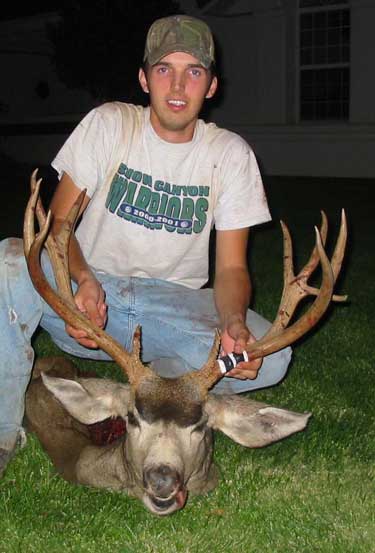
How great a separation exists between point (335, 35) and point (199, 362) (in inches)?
503

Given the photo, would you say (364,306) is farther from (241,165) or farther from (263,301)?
(241,165)

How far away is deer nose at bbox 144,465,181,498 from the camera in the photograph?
3.12m

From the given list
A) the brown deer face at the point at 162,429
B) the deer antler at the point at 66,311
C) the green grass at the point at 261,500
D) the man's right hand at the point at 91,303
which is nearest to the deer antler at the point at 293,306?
the brown deer face at the point at 162,429

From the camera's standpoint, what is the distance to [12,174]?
679 inches

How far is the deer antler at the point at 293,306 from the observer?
3337 millimetres

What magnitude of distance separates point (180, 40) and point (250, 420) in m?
1.77

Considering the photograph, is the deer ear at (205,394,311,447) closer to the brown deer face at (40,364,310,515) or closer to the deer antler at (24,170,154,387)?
the brown deer face at (40,364,310,515)

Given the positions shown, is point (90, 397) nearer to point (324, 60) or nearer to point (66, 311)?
point (66, 311)

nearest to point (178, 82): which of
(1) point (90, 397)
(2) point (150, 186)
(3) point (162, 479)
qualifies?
(2) point (150, 186)

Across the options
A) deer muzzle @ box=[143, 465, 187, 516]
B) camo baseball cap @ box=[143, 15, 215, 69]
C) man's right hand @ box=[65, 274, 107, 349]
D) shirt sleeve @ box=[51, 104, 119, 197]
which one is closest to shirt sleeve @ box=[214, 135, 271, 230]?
camo baseball cap @ box=[143, 15, 215, 69]

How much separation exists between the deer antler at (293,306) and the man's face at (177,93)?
0.71m

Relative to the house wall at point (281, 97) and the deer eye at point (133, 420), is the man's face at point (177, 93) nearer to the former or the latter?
the deer eye at point (133, 420)

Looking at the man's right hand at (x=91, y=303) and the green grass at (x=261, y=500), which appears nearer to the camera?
the green grass at (x=261, y=500)

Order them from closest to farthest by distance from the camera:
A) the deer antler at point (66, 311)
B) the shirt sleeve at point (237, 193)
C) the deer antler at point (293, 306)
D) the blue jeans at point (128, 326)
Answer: the deer antler at point (293, 306) → the deer antler at point (66, 311) → the blue jeans at point (128, 326) → the shirt sleeve at point (237, 193)
